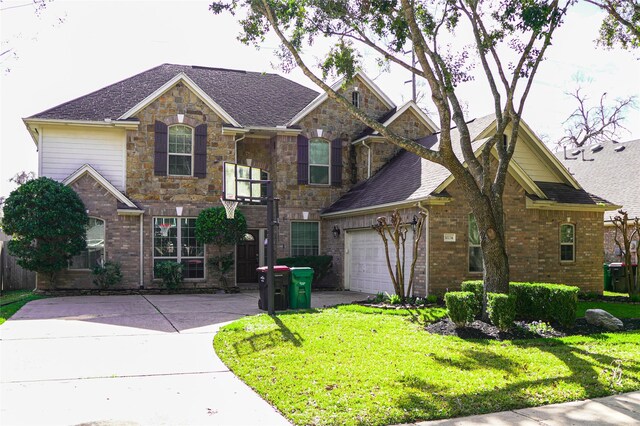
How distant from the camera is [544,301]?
38.7 feet

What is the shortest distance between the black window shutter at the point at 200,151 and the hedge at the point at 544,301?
11.5 meters

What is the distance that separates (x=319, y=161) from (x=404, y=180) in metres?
4.60

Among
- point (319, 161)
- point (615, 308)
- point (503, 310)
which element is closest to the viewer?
point (503, 310)

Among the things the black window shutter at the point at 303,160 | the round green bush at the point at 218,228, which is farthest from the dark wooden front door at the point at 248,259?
the black window shutter at the point at 303,160

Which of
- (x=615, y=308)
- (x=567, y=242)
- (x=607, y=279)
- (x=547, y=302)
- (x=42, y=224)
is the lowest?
(x=615, y=308)

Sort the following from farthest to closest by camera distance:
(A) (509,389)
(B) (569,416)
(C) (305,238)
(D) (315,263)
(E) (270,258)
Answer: (C) (305,238)
(D) (315,263)
(E) (270,258)
(A) (509,389)
(B) (569,416)

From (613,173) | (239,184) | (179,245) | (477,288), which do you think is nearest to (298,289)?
(239,184)

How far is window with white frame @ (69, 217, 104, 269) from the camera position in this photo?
19.6 meters

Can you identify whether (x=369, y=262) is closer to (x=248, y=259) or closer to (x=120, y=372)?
(x=248, y=259)

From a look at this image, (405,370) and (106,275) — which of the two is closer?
(405,370)

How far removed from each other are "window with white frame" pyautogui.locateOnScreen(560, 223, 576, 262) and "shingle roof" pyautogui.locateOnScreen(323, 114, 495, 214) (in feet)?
14.8

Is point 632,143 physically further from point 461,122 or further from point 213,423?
point 213,423

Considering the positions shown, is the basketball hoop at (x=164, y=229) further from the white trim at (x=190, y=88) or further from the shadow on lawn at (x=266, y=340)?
the shadow on lawn at (x=266, y=340)

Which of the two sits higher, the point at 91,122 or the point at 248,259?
the point at 91,122
